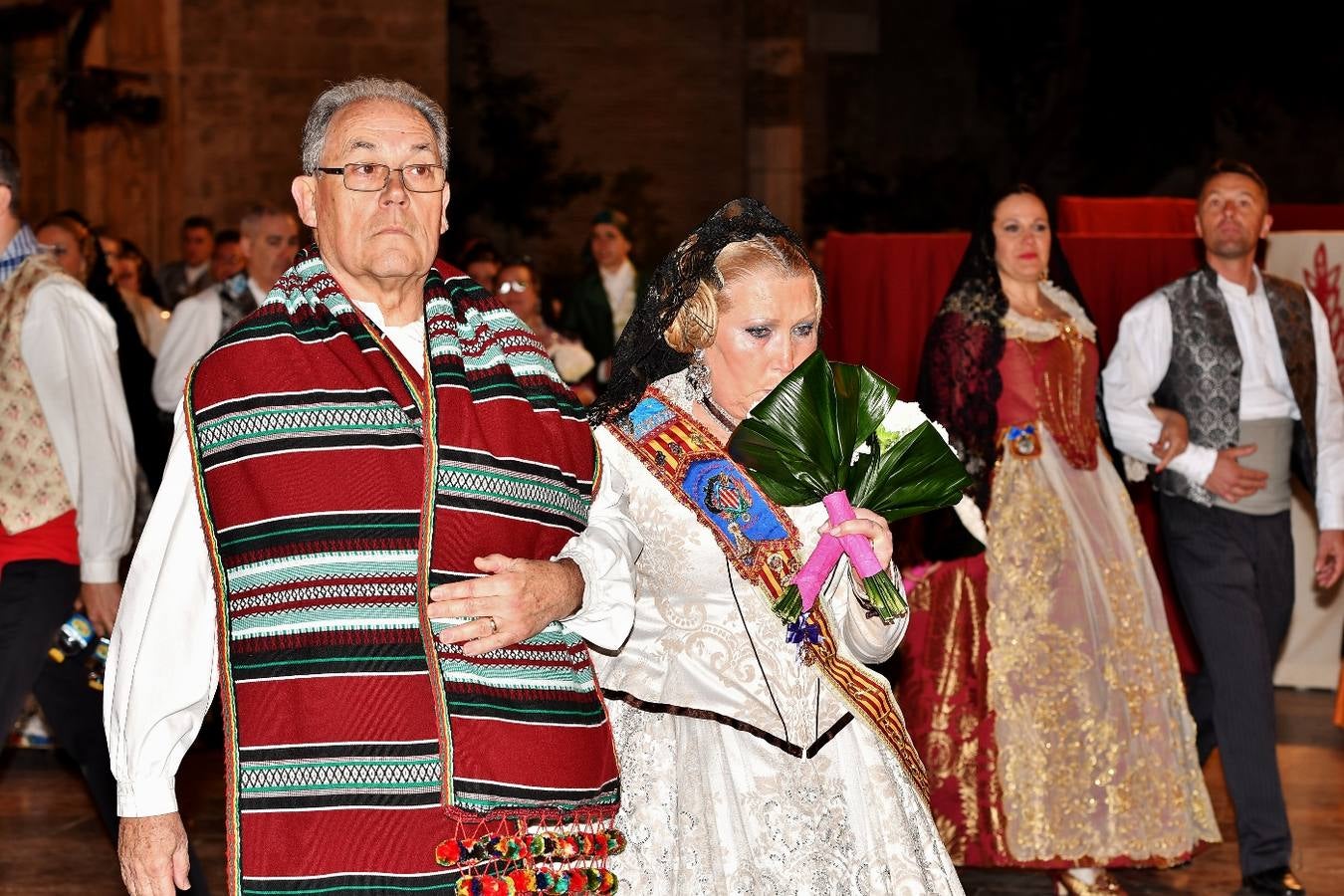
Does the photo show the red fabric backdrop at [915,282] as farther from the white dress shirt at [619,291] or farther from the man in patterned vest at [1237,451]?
the white dress shirt at [619,291]

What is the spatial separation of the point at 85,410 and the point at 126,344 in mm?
2872

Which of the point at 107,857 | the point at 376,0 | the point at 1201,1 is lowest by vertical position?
the point at 107,857

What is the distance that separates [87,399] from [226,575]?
2.25 meters

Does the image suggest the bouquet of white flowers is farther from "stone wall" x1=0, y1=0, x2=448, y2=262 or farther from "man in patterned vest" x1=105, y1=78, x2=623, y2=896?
"stone wall" x1=0, y1=0, x2=448, y2=262

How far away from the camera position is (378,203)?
315 cm

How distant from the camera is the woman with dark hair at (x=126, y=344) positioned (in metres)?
7.80

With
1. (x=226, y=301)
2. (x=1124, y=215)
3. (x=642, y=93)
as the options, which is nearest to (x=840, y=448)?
(x=226, y=301)

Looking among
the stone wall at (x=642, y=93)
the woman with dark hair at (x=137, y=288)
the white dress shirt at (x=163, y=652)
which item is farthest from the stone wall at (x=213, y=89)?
the white dress shirt at (x=163, y=652)

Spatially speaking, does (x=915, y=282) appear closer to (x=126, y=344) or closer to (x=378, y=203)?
(x=126, y=344)

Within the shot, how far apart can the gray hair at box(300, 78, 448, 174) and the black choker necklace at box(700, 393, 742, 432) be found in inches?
29.7

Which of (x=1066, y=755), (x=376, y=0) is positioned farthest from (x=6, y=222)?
(x=376, y=0)

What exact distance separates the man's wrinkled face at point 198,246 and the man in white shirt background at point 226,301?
6.02 meters

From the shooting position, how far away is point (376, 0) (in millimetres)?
17328

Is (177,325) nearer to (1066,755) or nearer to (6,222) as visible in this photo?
(6,222)
